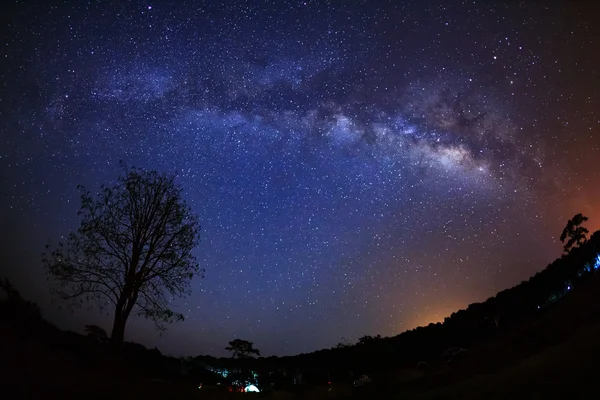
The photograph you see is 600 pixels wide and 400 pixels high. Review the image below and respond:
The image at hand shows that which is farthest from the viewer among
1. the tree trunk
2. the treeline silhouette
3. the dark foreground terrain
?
the treeline silhouette

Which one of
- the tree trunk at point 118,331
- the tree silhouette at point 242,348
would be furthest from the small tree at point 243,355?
the tree trunk at point 118,331

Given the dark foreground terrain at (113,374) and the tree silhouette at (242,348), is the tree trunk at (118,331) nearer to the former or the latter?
the dark foreground terrain at (113,374)

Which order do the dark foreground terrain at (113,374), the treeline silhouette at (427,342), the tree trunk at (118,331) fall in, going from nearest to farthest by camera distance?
the dark foreground terrain at (113,374)
the tree trunk at (118,331)
the treeline silhouette at (427,342)

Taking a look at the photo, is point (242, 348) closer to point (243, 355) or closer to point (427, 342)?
point (243, 355)

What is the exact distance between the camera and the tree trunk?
75.9ft

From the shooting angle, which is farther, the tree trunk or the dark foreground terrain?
the tree trunk

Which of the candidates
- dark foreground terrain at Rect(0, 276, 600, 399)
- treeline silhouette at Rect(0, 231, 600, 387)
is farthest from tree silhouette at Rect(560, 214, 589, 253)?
dark foreground terrain at Rect(0, 276, 600, 399)

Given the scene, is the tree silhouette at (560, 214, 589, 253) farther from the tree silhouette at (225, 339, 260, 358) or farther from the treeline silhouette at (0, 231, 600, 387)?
the tree silhouette at (225, 339, 260, 358)

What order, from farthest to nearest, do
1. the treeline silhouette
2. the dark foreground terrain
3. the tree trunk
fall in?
the treeline silhouette < the tree trunk < the dark foreground terrain

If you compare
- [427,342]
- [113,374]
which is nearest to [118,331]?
[113,374]

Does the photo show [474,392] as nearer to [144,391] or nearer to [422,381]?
[422,381]

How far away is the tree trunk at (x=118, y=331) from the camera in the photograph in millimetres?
23125

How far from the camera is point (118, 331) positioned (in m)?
23.4

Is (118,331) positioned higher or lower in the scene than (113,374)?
higher
